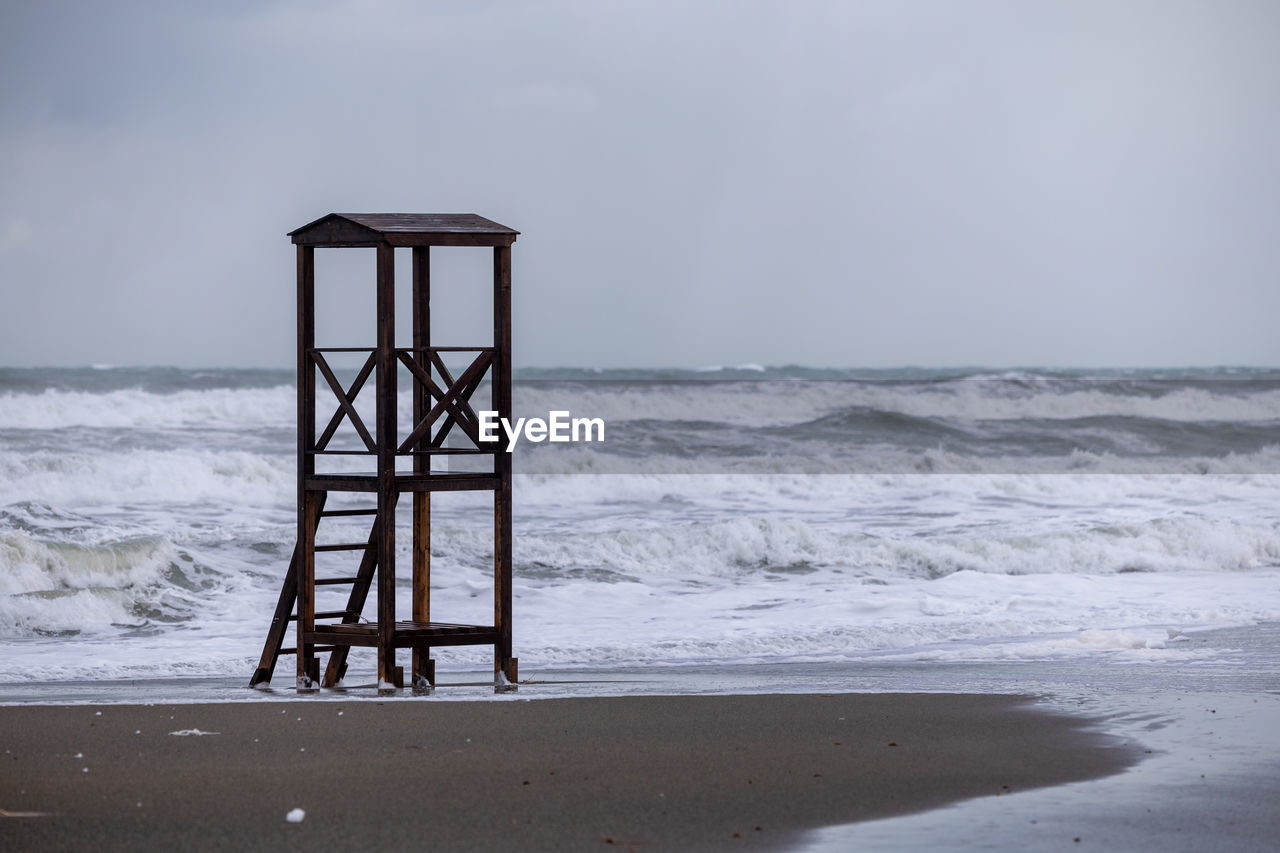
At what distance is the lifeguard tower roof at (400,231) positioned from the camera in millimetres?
11242

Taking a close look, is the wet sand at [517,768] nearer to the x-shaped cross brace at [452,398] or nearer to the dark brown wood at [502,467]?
the dark brown wood at [502,467]

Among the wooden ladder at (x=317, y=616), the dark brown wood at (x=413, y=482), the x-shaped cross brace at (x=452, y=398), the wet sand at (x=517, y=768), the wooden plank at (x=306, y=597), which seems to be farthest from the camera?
the wooden ladder at (x=317, y=616)

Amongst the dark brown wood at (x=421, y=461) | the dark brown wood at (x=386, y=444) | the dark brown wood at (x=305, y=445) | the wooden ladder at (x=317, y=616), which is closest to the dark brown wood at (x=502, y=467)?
the dark brown wood at (x=421, y=461)

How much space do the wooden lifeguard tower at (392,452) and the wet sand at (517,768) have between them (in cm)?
73

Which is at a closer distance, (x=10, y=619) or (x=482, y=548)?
(x=10, y=619)

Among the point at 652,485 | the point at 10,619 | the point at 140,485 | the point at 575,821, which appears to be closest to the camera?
the point at 575,821

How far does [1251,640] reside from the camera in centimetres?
1460

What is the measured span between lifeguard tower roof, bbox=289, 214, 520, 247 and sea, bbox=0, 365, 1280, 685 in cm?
381

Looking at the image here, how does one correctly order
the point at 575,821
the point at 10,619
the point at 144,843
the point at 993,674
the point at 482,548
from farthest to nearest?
the point at 482,548 → the point at 10,619 → the point at 993,674 → the point at 575,821 → the point at 144,843

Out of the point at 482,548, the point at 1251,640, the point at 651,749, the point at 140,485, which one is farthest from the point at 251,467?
the point at 651,749

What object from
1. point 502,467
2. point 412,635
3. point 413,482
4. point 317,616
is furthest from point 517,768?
point 317,616

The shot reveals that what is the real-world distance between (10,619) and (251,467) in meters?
15.0

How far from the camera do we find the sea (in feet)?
49.6

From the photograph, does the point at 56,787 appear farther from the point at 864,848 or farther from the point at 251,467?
the point at 251,467
